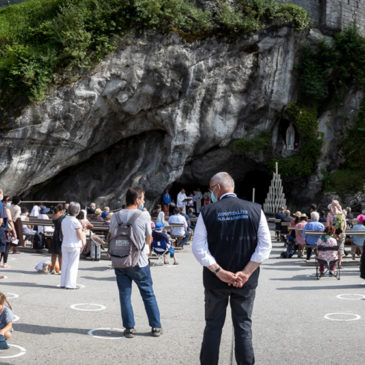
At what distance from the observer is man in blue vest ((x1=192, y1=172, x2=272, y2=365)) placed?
13.4ft

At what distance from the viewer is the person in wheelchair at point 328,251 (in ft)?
31.5

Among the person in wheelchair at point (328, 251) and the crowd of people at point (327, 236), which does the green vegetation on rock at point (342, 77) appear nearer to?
the crowd of people at point (327, 236)

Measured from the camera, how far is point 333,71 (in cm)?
2567

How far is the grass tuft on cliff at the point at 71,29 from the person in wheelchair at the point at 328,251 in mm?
14294

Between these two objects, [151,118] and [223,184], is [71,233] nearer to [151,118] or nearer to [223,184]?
[223,184]

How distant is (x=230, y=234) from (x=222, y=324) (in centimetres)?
73

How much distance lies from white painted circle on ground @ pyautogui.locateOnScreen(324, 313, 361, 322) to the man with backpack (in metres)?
2.30

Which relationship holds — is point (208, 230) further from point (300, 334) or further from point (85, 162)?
point (85, 162)

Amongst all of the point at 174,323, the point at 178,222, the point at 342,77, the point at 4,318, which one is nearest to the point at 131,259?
the point at 174,323

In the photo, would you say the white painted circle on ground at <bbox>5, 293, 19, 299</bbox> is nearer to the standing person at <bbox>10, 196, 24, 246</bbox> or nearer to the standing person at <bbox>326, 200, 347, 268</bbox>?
the standing person at <bbox>10, 196, 24, 246</bbox>

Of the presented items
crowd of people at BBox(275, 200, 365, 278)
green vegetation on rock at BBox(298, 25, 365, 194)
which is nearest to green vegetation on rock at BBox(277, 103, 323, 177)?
green vegetation on rock at BBox(298, 25, 365, 194)

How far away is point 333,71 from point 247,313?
2365 centimetres

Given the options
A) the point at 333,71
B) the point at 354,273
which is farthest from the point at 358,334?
the point at 333,71

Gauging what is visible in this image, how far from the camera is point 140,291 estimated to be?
5.48m
